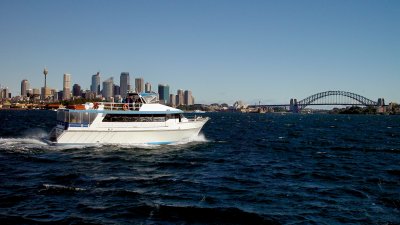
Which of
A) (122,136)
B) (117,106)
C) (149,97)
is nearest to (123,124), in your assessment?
(122,136)

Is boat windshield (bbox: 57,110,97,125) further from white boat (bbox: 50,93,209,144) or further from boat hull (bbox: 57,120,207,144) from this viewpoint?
boat hull (bbox: 57,120,207,144)

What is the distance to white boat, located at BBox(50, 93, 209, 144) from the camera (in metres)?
31.5

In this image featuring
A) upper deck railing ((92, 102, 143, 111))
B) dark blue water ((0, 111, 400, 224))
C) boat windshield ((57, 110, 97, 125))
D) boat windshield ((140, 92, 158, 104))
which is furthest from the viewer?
boat windshield ((140, 92, 158, 104))

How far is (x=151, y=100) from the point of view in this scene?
35906 millimetres

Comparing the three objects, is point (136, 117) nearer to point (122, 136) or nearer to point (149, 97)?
point (122, 136)

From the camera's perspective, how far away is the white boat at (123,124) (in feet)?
104

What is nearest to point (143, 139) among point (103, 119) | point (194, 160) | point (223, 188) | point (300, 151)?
point (103, 119)

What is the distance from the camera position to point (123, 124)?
32.8m

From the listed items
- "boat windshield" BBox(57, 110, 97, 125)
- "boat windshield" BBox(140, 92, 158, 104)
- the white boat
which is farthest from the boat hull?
→ "boat windshield" BBox(140, 92, 158, 104)

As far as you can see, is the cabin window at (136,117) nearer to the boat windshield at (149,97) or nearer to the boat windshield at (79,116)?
the boat windshield at (79,116)

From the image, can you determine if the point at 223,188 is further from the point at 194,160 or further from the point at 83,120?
the point at 83,120

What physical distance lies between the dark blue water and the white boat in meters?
2.75

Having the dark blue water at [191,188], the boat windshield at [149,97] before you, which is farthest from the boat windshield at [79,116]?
the boat windshield at [149,97]

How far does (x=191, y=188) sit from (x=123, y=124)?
16.8 metres
